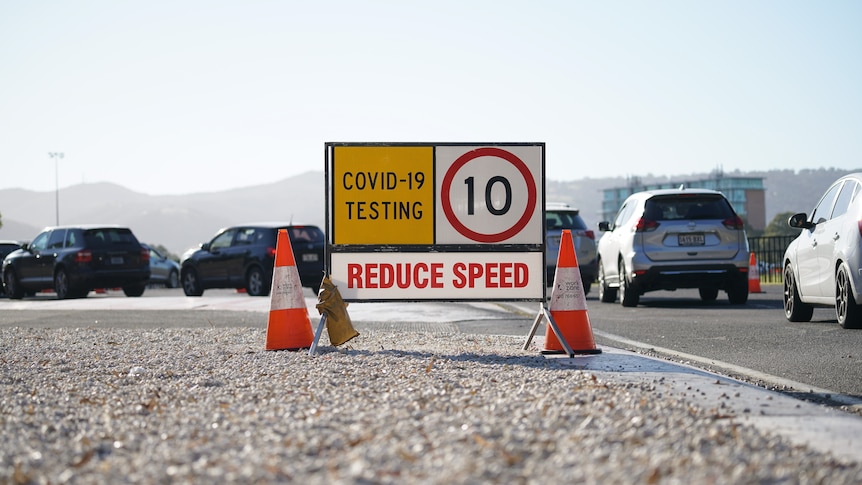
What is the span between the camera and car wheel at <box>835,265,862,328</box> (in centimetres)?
1095

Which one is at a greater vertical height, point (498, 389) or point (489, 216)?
point (489, 216)

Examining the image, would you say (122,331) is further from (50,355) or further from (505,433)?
(505,433)

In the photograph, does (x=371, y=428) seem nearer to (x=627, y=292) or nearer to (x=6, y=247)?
(x=627, y=292)

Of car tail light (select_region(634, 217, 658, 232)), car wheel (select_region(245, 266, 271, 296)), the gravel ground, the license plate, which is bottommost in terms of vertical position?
the gravel ground

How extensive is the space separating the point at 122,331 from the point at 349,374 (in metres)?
6.14

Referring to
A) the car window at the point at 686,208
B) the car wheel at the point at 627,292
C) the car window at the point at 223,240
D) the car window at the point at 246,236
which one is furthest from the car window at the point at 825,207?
the car window at the point at 223,240

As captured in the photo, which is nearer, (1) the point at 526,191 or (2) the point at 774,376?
(2) the point at 774,376

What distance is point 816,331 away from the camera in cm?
1107

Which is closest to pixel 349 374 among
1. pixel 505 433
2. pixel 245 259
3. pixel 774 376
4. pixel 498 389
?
pixel 498 389

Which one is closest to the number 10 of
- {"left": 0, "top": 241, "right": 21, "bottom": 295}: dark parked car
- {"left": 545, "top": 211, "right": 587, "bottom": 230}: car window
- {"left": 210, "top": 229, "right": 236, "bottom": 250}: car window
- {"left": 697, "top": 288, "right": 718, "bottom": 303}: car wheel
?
{"left": 697, "top": 288, "right": 718, "bottom": 303}: car wheel

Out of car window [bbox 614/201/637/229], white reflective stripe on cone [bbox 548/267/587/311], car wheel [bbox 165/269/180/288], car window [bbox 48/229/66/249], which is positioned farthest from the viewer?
car wheel [bbox 165/269/180/288]

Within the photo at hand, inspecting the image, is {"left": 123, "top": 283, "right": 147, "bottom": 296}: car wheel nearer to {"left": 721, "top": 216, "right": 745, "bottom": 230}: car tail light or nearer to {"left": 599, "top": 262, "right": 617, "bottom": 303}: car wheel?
{"left": 599, "top": 262, "right": 617, "bottom": 303}: car wheel

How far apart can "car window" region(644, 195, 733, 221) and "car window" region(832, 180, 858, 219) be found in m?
4.69

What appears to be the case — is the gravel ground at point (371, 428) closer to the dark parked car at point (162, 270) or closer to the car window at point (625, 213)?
the car window at point (625, 213)
